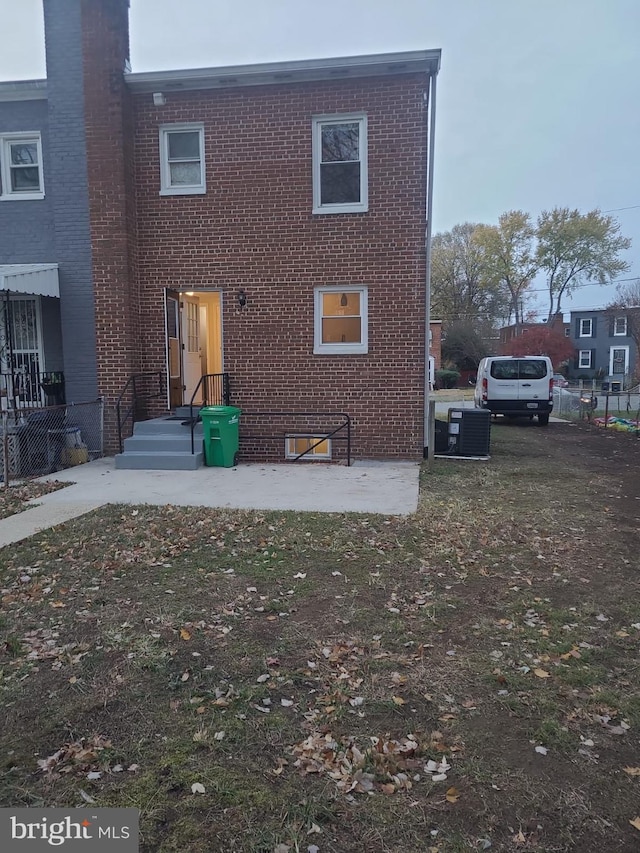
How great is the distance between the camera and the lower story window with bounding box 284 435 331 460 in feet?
35.2

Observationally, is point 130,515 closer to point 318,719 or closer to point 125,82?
point 318,719

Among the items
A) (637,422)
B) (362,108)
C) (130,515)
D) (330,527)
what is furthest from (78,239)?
(637,422)

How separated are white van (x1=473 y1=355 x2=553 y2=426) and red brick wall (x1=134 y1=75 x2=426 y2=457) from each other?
7.80 m

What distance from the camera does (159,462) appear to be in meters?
9.63

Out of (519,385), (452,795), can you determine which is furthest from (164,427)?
(519,385)

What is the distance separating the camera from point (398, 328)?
33.8ft

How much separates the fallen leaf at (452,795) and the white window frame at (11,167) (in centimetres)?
1155

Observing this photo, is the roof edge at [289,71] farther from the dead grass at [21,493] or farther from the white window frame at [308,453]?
the dead grass at [21,493]

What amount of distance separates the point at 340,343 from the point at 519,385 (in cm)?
870

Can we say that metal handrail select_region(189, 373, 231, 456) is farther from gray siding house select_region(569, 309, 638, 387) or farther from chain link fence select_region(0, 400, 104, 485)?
gray siding house select_region(569, 309, 638, 387)

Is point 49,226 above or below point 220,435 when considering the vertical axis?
above

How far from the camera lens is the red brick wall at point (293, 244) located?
1011 cm

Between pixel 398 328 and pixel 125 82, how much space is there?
6.41 m

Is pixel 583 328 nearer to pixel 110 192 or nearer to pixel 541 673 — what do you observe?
pixel 110 192
